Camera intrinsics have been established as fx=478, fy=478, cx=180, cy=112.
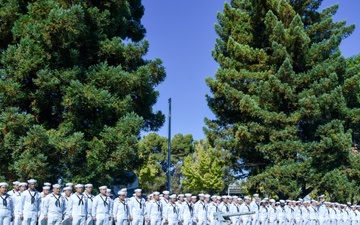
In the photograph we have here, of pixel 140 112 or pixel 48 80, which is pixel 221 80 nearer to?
pixel 140 112

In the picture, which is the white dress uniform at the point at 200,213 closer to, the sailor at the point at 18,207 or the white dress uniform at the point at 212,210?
the white dress uniform at the point at 212,210

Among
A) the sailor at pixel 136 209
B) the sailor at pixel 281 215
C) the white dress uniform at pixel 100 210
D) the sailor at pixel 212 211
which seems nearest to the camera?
the white dress uniform at pixel 100 210

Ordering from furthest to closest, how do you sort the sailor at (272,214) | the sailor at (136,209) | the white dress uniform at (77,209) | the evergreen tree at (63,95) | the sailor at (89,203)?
the sailor at (272,214), the evergreen tree at (63,95), the sailor at (136,209), the sailor at (89,203), the white dress uniform at (77,209)

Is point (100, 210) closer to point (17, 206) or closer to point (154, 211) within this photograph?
point (17, 206)

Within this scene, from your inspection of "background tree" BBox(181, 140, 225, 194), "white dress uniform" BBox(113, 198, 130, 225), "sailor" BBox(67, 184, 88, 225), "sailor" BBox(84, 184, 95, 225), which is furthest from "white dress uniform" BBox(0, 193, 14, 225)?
"background tree" BBox(181, 140, 225, 194)

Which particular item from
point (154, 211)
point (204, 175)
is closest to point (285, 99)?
point (154, 211)

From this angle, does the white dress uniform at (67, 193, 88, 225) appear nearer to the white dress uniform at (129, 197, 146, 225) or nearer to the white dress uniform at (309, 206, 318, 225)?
the white dress uniform at (129, 197, 146, 225)

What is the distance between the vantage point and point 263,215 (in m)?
19.8

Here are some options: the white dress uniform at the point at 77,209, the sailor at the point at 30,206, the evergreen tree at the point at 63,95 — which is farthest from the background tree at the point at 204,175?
the sailor at the point at 30,206

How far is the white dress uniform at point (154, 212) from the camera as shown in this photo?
14.9 m

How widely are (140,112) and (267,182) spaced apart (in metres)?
7.14

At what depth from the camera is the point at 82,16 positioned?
657 inches

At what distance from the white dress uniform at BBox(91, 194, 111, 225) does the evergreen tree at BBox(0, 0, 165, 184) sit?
319cm

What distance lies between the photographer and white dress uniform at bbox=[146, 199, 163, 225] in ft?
48.9
